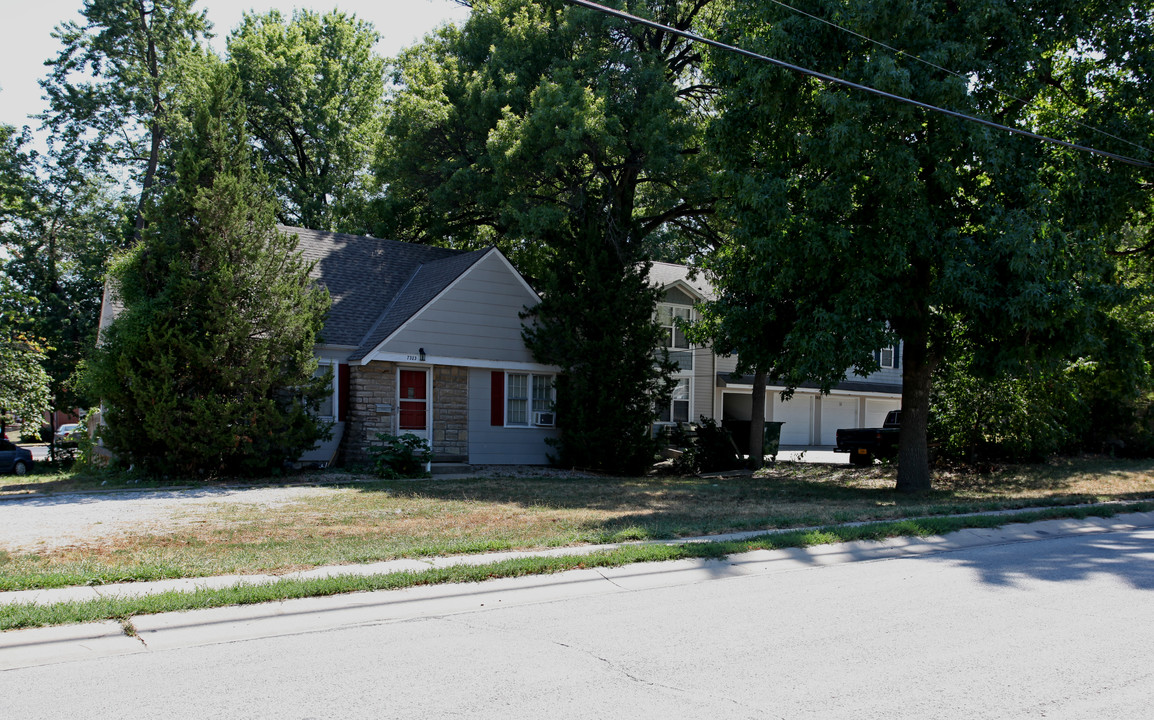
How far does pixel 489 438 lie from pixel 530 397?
1.53m

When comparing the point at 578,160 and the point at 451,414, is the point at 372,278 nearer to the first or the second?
the point at 451,414

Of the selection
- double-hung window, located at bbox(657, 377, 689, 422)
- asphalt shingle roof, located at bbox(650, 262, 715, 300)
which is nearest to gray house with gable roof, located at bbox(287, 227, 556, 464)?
asphalt shingle roof, located at bbox(650, 262, 715, 300)

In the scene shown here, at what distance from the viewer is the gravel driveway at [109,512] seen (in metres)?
9.73

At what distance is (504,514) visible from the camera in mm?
11969

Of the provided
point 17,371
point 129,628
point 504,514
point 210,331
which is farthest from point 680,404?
point 129,628

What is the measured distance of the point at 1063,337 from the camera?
14023 mm

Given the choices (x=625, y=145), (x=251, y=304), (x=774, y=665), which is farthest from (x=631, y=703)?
(x=625, y=145)

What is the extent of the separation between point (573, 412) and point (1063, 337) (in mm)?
10179

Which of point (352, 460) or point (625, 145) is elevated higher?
point (625, 145)

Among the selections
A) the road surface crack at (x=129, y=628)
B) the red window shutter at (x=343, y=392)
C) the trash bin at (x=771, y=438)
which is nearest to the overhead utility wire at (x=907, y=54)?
the red window shutter at (x=343, y=392)

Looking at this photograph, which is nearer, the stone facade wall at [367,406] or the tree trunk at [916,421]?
the tree trunk at [916,421]

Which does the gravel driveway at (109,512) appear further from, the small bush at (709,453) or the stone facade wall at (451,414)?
the small bush at (709,453)

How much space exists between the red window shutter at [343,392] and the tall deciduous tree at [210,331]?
193cm

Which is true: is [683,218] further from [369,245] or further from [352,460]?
→ [352,460]
